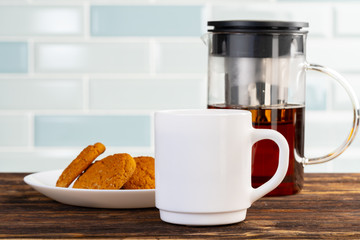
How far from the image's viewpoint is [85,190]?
0.76 metres

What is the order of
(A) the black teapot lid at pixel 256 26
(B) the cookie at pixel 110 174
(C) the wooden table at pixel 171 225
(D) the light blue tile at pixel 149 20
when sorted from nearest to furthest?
(C) the wooden table at pixel 171 225 < (B) the cookie at pixel 110 174 < (A) the black teapot lid at pixel 256 26 < (D) the light blue tile at pixel 149 20

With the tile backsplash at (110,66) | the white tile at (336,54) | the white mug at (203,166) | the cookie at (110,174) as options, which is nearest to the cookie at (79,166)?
the cookie at (110,174)

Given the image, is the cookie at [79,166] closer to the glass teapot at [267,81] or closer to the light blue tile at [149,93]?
the glass teapot at [267,81]

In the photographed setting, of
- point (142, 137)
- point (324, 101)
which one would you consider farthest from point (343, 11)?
point (142, 137)

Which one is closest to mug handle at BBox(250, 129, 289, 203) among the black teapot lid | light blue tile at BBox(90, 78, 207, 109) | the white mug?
the white mug

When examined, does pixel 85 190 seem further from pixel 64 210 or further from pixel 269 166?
pixel 269 166

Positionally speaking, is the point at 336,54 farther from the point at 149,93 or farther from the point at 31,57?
the point at 31,57

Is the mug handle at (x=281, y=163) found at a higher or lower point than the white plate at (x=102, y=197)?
higher

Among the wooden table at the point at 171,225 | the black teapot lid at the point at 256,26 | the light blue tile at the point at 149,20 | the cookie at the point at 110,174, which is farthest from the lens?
the light blue tile at the point at 149,20

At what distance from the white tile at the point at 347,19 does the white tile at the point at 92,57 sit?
0.53 meters

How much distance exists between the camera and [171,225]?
2.32ft

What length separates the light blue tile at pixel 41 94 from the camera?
1.64m

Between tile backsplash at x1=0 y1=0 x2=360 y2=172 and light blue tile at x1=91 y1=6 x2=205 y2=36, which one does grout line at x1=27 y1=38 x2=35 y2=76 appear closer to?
tile backsplash at x1=0 y1=0 x2=360 y2=172

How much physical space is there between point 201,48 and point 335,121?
1.36ft
